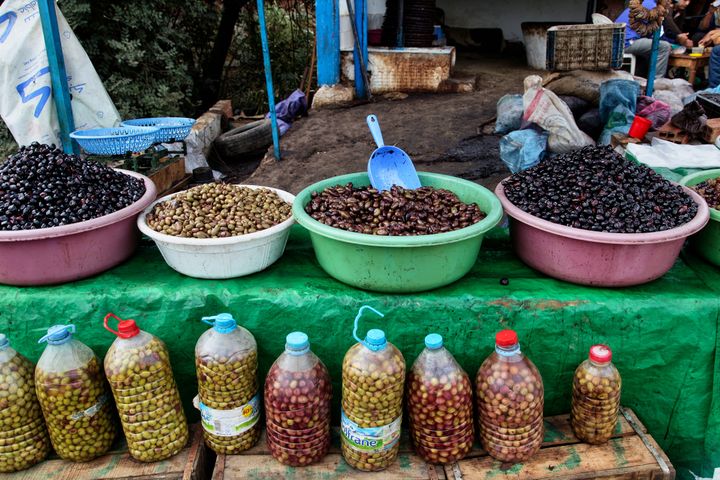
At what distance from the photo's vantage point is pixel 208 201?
213 centimetres

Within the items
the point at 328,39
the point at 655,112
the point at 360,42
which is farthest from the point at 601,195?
the point at 360,42

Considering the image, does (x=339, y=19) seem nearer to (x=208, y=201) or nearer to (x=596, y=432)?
(x=208, y=201)

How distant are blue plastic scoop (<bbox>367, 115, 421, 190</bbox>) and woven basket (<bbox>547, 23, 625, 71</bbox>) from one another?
14.2 ft

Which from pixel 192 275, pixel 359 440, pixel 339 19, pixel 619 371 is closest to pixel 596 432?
pixel 619 371

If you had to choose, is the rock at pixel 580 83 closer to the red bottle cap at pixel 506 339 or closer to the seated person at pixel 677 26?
the seated person at pixel 677 26

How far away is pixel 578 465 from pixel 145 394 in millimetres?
1492

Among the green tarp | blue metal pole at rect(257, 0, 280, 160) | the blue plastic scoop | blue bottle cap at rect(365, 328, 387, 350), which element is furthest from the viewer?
blue metal pole at rect(257, 0, 280, 160)

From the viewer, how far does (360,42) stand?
729 cm

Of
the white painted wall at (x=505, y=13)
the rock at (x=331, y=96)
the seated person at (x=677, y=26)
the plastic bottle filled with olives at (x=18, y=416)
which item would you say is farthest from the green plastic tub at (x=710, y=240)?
the white painted wall at (x=505, y=13)

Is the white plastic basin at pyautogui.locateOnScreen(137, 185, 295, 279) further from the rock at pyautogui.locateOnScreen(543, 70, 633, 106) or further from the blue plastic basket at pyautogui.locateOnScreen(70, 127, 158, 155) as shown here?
the rock at pyautogui.locateOnScreen(543, 70, 633, 106)

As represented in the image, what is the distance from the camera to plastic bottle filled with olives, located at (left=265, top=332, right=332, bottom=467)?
1.81 meters

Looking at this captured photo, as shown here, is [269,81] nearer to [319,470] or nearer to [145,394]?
[145,394]

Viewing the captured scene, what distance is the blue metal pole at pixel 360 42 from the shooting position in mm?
7156

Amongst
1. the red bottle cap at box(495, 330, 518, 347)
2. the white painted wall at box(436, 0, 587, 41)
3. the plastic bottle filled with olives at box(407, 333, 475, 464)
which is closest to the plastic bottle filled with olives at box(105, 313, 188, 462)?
the plastic bottle filled with olives at box(407, 333, 475, 464)
